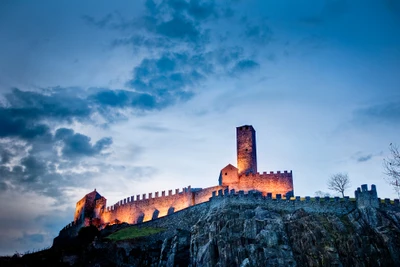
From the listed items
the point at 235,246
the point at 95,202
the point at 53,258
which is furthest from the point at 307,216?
the point at 95,202

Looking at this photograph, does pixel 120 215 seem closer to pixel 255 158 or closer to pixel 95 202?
pixel 95 202

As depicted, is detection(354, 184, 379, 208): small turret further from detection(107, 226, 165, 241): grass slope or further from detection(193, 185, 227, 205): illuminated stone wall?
detection(107, 226, 165, 241): grass slope

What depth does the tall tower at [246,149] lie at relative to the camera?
7219 centimetres

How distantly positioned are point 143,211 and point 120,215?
22.6ft

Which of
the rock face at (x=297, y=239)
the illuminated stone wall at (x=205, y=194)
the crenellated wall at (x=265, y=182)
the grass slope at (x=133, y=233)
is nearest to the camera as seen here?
the rock face at (x=297, y=239)

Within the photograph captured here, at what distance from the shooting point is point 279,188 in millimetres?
67188

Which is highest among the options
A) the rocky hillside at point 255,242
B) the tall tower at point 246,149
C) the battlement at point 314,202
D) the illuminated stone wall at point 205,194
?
the tall tower at point 246,149

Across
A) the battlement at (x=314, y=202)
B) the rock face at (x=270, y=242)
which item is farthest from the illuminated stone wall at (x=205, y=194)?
the rock face at (x=270, y=242)

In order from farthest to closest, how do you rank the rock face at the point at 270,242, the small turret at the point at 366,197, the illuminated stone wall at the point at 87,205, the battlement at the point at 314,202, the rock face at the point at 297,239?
the illuminated stone wall at the point at 87,205
the battlement at the point at 314,202
the small turret at the point at 366,197
the rock face at the point at 270,242
the rock face at the point at 297,239

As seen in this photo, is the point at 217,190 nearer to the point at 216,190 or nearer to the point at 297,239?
the point at 216,190

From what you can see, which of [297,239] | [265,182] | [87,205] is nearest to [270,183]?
[265,182]

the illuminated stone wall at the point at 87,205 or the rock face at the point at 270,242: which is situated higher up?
the illuminated stone wall at the point at 87,205

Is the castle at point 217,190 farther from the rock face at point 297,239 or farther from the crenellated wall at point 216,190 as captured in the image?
the rock face at point 297,239

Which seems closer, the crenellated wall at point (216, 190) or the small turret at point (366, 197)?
the small turret at point (366, 197)
